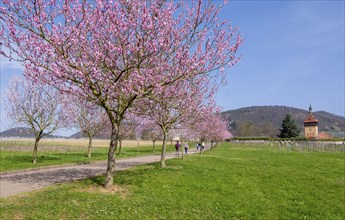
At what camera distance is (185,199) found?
12508 mm

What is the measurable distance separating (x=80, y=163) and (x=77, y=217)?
1734cm

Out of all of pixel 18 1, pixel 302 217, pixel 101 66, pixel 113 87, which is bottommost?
pixel 302 217

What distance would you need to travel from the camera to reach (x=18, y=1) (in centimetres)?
1090

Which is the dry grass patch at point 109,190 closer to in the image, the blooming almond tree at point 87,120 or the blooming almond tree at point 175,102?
the blooming almond tree at point 175,102

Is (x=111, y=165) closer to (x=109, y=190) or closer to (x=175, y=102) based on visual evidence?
(x=109, y=190)

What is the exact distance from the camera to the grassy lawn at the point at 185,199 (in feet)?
32.8

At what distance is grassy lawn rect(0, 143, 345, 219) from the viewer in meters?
9.98

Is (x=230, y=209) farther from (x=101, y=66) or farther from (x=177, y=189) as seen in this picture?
(x=101, y=66)

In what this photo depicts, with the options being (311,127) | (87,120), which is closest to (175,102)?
(87,120)

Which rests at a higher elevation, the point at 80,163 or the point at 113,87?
the point at 113,87

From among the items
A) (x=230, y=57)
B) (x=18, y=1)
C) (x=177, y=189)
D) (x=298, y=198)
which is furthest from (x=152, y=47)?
(x=298, y=198)

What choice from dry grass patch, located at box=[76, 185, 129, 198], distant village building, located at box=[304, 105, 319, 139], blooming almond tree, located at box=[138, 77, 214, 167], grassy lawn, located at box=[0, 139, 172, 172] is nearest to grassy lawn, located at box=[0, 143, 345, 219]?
dry grass patch, located at box=[76, 185, 129, 198]

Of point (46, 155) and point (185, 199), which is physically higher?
point (46, 155)

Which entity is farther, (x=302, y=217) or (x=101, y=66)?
(x=101, y=66)
